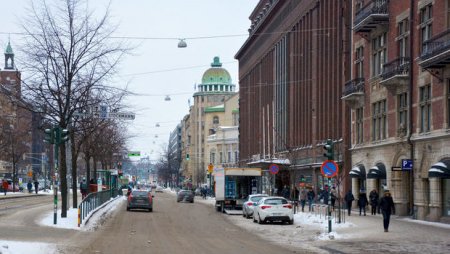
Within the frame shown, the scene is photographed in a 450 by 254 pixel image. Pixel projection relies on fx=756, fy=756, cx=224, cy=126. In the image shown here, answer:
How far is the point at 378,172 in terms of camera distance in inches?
1647

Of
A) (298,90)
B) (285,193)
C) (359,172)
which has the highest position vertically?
(298,90)

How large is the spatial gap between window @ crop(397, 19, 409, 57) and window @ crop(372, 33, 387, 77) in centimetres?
243

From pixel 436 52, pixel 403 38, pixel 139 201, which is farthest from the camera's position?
pixel 139 201

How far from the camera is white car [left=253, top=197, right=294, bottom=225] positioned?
1405 inches

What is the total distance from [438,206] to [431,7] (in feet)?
30.4

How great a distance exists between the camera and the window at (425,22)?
117ft

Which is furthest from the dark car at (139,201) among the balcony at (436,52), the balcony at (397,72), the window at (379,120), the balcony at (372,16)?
the balcony at (436,52)

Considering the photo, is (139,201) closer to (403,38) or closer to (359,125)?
(359,125)

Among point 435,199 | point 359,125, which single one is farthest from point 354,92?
point 435,199

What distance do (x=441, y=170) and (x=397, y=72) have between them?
7.60 meters

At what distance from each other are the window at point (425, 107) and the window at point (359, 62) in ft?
33.4

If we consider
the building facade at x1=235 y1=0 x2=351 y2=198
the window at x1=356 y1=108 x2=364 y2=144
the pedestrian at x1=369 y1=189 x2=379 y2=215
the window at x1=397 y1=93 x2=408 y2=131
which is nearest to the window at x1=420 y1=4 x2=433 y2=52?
the window at x1=397 y1=93 x2=408 y2=131

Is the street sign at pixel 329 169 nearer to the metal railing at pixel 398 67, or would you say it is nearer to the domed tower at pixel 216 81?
the metal railing at pixel 398 67

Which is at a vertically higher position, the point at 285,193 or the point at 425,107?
the point at 425,107
